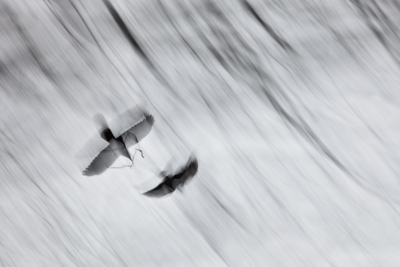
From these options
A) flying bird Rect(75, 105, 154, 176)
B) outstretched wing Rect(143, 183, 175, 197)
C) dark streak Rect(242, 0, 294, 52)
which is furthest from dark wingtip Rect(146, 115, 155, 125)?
dark streak Rect(242, 0, 294, 52)

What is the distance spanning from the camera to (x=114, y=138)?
0.60 meters

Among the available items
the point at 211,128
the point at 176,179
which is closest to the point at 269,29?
the point at 211,128


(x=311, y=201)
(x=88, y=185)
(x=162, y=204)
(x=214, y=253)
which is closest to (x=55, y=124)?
(x=88, y=185)

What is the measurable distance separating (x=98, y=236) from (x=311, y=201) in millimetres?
339

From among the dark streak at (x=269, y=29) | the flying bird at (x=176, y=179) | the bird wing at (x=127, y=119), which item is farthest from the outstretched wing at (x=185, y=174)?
the dark streak at (x=269, y=29)

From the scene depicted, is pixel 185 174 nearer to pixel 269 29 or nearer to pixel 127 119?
pixel 127 119

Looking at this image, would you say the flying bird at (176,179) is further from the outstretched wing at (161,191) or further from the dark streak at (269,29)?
the dark streak at (269,29)

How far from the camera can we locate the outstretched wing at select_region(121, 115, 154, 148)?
60cm

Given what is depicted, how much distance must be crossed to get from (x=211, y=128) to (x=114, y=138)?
164 mm

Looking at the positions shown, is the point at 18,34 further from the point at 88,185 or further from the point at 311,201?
the point at 311,201

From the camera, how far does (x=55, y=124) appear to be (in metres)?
0.61

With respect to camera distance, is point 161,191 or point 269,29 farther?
point 269,29

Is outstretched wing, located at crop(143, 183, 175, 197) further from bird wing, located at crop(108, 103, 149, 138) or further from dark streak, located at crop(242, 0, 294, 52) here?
dark streak, located at crop(242, 0, 294, 52)

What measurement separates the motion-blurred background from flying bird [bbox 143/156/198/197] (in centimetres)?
1
